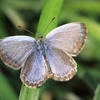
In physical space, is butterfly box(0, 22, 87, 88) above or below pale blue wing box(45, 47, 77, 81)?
above

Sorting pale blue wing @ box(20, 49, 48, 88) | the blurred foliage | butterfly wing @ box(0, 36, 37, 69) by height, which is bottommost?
the blurred foliage

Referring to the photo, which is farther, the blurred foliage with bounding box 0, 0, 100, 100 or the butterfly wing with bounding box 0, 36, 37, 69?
the blurred foliage with bounding box 0, 0, 100, 100

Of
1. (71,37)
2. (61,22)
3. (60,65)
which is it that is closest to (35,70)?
(60,65)

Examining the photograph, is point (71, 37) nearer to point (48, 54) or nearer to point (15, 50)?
point (48, 54)

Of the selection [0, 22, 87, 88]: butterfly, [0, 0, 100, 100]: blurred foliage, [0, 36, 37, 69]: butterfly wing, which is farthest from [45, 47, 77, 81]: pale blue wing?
[0, 0, 100, 100]: blurred foliage

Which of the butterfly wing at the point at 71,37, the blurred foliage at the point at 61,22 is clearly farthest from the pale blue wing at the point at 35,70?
the blurred foliage at the point at 61,22

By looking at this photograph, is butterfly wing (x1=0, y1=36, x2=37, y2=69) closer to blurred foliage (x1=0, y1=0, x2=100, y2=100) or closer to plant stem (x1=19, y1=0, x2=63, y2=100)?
plant stem (x1=19, y1=0, x2=63, y2=100)

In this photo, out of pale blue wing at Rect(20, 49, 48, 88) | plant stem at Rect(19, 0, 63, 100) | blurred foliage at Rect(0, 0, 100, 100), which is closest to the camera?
plant stem at Rect(19, 0, 63, 100)

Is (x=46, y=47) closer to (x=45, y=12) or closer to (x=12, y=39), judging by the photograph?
(x=12, y=39)
